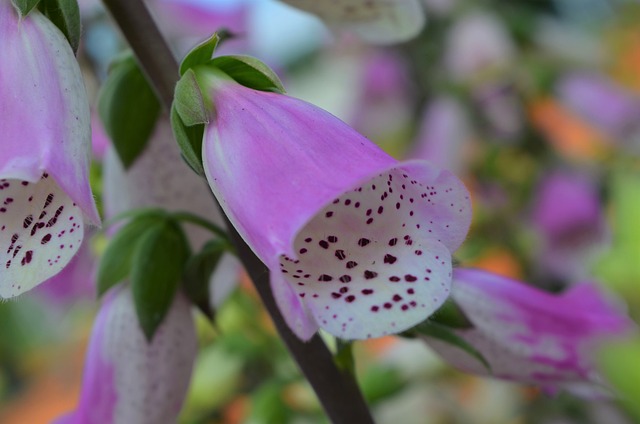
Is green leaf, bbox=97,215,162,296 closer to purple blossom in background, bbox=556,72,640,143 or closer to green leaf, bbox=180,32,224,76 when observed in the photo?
green leaf, bbox=180,32,224,76

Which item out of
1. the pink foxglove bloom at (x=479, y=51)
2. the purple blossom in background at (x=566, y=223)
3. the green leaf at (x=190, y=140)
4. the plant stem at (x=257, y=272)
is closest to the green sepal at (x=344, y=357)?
the plant stem at (x=257, y=272)

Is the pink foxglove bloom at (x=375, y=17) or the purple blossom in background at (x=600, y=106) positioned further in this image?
the purple blossom in background at (x=600, y=106)

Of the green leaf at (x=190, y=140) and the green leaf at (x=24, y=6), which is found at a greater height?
the green leaf at (x=24, y=6)

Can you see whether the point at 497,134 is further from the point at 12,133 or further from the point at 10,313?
the point at 12,133

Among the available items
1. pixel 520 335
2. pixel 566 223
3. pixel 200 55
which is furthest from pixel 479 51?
pixel 200 55

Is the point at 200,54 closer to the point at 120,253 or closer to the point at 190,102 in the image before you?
the point at 190,102

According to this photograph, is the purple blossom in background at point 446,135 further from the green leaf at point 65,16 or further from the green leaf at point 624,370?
the green leaf at point 624,370
